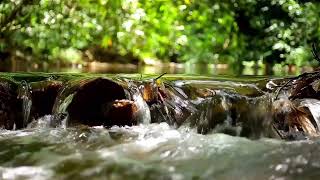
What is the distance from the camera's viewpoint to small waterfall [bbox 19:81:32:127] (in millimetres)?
3623

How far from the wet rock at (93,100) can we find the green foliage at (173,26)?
16.3 ft

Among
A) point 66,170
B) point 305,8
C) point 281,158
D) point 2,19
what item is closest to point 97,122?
point 66,170

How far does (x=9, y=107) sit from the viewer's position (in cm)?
361

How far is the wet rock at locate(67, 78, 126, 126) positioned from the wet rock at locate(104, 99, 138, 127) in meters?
0.05

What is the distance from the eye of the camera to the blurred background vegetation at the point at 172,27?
8625mm

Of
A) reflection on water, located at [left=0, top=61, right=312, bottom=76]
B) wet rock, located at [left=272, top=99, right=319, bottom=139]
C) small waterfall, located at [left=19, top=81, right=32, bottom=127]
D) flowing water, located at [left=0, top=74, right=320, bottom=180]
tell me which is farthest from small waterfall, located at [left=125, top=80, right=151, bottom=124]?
reflection on water, located at [left=0, top=61, right=312, bottom=76]

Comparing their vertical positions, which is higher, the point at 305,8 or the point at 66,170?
the point at 305,8

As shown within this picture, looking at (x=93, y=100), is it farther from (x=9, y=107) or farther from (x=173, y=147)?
(x=173, y=147)

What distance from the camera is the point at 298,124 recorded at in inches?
129

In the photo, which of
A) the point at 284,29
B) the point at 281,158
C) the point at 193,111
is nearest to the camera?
the point at 281,158

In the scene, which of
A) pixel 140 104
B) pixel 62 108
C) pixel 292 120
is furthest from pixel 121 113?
pixel 292 120

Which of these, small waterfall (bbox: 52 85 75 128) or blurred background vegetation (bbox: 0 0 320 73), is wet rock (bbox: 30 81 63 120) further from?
blurred background vegetation (bbox: 0 0 320 73)

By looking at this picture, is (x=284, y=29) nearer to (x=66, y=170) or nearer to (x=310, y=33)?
(x=310, y=33)

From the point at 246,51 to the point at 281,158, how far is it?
8.73 m
